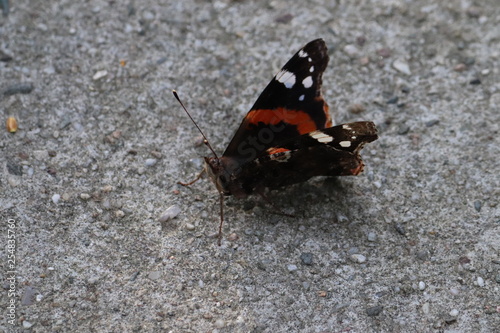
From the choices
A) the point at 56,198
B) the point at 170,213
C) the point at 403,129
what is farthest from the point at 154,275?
the point at 403,129

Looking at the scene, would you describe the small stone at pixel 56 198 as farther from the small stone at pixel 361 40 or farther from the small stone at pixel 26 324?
the small stone at pixel 361 40

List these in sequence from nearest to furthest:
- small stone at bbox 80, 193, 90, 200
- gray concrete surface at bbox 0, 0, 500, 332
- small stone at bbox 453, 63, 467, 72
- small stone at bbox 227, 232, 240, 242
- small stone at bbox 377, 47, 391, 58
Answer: gray concrete surface at bbox 0, 0, 500, 332 → small stone at bbox 227, 232, 240, 242 → small stone at bbox 80, 193, 90, 200 → small stone at bbox 453, 63, 467, 72 → small stone at bbox 377, 47, 391, 58

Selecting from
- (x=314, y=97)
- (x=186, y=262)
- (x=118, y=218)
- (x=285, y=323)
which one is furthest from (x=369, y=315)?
(x=118, y=218)

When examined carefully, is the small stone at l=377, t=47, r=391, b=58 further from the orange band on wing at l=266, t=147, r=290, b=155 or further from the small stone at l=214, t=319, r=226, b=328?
the small stone at l=214, t=319, r=226, b=328

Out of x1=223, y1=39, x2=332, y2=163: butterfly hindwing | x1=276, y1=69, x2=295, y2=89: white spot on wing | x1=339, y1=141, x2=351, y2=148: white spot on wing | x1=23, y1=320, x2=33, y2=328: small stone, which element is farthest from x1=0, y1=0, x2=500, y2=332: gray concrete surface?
x1=276, y1=69, x2=295, y2=89: white spot on wing

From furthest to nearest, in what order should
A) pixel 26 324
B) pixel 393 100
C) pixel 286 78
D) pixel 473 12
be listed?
pixel 473 12 < pixel 393 100 < pixel 286 78 < pixel 26 324

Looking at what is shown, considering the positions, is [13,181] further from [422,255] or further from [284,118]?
[422,255]
